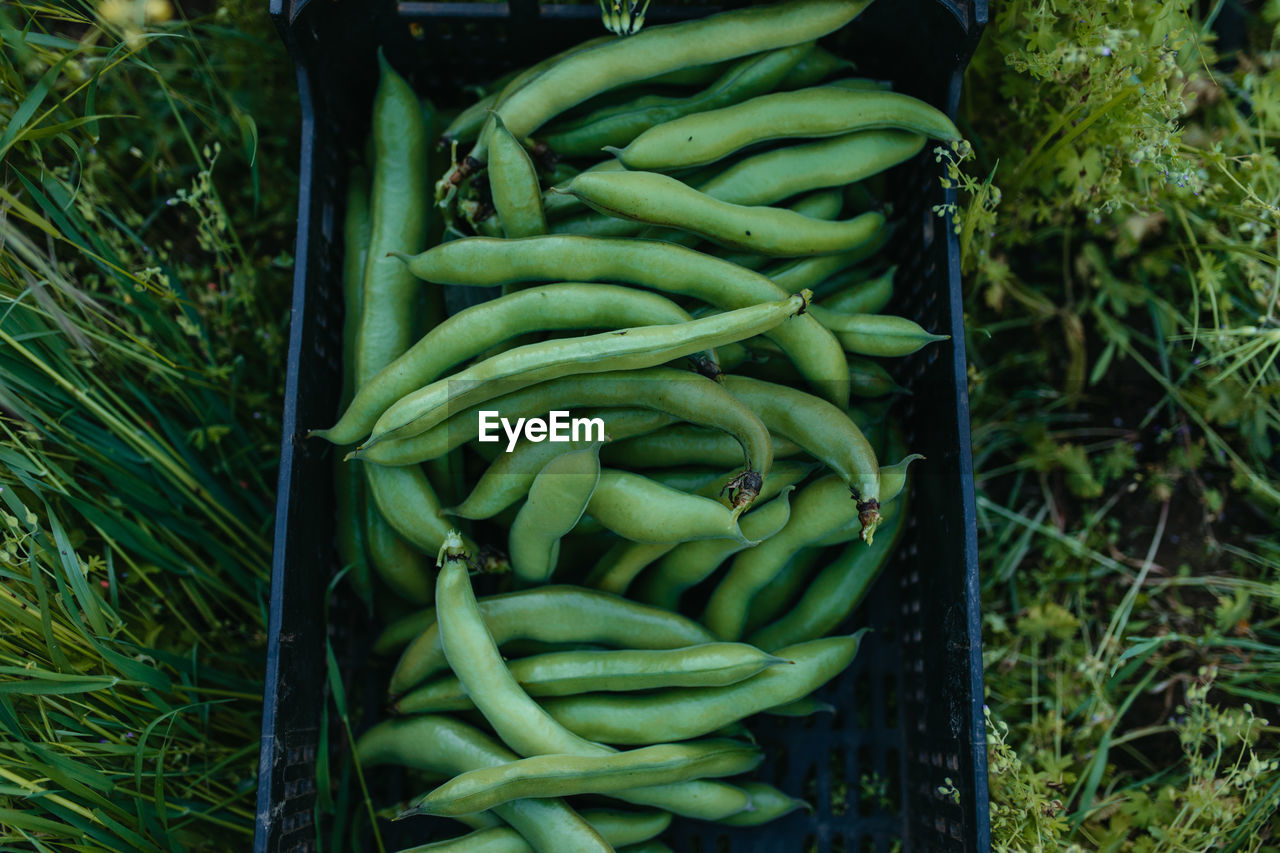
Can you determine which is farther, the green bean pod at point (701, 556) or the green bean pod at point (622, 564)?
the green bean pod at point (622, 564)

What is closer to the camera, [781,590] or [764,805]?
[764,805]

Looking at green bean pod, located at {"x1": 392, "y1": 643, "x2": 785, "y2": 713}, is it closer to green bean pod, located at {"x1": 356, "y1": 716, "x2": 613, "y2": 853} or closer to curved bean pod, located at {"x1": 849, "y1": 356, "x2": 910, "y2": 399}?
green bean pod, located at {"x1": 356, "y1": 716, "x2": 613, "y2": 853}

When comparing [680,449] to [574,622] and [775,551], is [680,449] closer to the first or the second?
[775,551]

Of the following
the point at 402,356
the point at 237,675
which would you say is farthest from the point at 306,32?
the point at 237,675

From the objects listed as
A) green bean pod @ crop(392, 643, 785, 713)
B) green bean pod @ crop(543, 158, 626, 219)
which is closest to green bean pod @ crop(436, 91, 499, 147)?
green bean pod @ crop(543, 158, 626, 219)

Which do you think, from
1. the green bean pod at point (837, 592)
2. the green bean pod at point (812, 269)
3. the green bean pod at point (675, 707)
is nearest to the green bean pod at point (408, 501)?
the green bean pod at point (675, 707)

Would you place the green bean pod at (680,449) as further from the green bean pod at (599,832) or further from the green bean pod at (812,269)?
the green bean pod at (599,832)

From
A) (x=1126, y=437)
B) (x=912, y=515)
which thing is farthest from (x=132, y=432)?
(x=1126, y=437)
